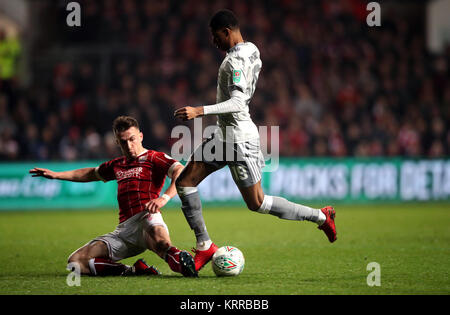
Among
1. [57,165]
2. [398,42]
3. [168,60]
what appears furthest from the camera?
[398,42]

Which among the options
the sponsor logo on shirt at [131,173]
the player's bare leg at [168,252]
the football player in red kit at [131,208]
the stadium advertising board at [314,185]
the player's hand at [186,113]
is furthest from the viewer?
the stadium advertising board at [314,185]

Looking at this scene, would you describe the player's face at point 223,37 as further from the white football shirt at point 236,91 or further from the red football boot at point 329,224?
the red football boot at point 329,224

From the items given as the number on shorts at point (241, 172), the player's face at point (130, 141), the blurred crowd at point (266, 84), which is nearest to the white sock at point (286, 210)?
the number on shorts at point (241, 172)

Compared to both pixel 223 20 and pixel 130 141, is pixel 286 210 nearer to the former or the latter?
pixel 130 141

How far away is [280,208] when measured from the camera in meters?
5.71

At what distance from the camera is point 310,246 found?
25.6ft

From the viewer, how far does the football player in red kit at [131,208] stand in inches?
226

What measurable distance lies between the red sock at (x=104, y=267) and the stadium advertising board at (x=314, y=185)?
26.0 feet

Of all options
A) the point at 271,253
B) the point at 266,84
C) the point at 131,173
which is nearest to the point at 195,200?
the point at 131,173

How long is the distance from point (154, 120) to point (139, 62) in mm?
2595

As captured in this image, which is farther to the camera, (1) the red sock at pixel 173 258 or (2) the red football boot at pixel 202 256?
(2) the red football boot at pixel 202 256

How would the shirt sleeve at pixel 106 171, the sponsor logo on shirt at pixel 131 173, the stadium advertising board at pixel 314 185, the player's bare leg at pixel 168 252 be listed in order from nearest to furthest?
the player's bare leg at pixel 168 252 → the sponsor logo on shirt at pixel 131 173 → the shirt sleeve at pixel 106 171 → the stadium advertising board at pixel 314 185
